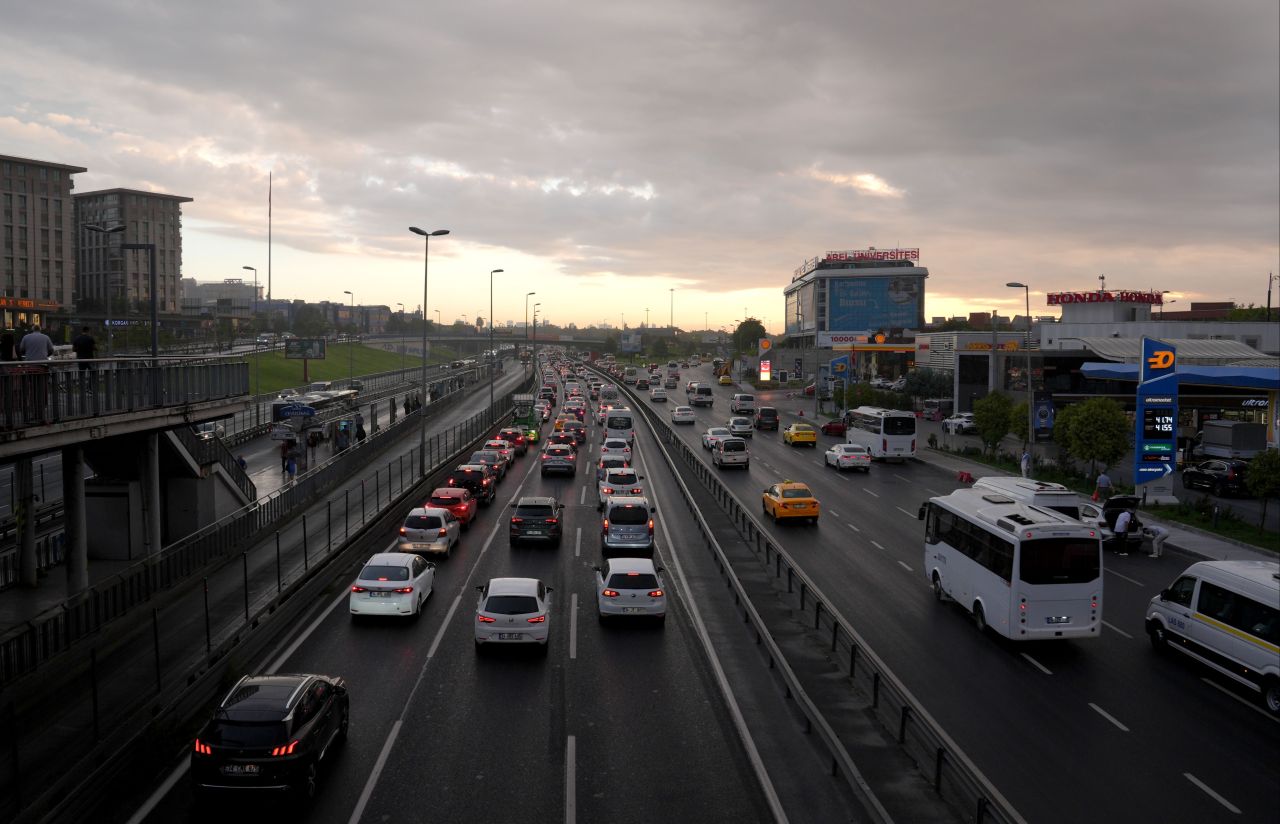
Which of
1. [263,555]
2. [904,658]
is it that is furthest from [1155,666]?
[263,555]

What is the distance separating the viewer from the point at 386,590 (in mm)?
18891

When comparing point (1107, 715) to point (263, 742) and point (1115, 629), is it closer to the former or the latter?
point (1115, 629)

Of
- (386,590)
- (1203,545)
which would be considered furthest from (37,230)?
(1203,545)

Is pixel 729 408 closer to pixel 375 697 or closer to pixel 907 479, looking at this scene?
pixel 907 479

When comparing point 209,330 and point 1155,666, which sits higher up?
point 209,330

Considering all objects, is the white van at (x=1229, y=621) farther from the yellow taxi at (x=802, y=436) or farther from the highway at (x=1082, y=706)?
the yellow taxi at (x=802, y=436)

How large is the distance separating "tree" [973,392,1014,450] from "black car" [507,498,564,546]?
99.2 ft

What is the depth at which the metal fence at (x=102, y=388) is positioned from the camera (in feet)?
49.3

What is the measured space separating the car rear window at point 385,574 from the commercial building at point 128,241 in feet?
267

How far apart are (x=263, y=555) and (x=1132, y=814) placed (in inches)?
852

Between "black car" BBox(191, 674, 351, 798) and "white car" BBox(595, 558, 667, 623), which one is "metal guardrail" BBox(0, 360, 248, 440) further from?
"white car" BBox(595, 558, 667, 623)

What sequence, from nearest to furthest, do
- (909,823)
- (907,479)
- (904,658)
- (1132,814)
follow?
(909,823) → (1132,814) → (904,658) → (907,479)

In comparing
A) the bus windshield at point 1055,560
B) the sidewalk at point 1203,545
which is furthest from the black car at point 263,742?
the sidewalk at point 1203,545

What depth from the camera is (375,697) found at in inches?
578
